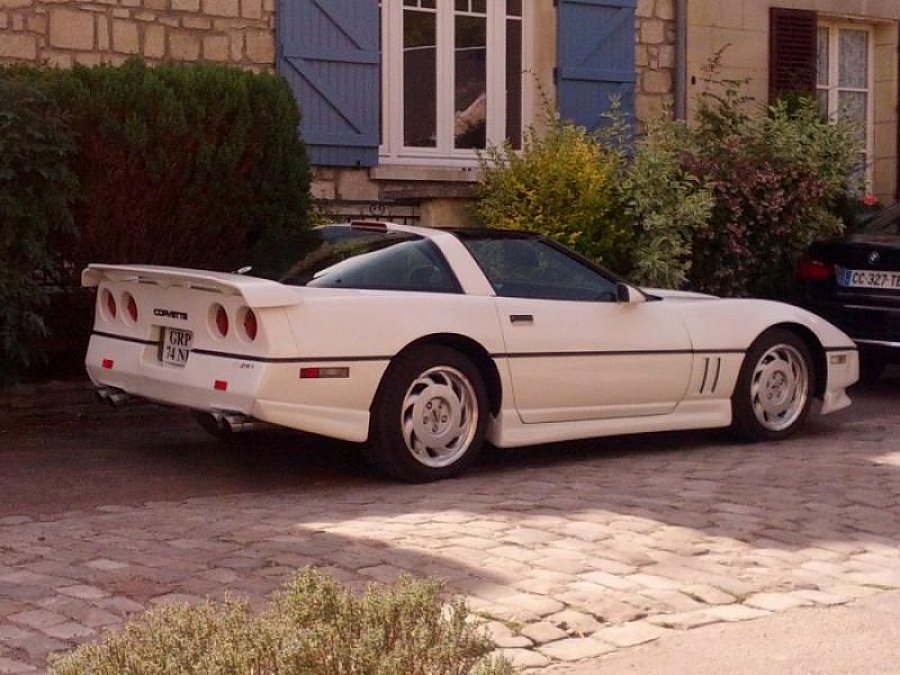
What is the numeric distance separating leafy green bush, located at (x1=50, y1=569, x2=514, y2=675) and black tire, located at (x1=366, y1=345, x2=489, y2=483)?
4132mm

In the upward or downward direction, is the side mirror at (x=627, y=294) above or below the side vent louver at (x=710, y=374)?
above

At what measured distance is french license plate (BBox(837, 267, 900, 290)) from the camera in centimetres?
1143

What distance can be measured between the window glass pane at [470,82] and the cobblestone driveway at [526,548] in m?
6.36

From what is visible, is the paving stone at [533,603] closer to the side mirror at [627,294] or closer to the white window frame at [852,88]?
the side mirror at [627,294]

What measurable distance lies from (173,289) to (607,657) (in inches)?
149

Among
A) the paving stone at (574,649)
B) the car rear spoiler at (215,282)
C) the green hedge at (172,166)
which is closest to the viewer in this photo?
the paving stone at (574,649)

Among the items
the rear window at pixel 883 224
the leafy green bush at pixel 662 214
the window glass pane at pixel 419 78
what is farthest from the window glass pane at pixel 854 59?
the leafy green bush at pixel 662 214

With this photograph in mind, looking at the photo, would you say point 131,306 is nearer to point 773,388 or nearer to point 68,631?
point 68,631

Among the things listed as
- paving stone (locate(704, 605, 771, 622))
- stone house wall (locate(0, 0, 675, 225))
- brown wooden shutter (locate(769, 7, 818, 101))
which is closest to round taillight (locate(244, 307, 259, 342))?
paving stone (locate(704, 605, 771, 622))

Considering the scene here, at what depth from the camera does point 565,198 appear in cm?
1191

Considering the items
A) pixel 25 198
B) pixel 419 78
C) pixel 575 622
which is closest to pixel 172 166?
pixel 25 198

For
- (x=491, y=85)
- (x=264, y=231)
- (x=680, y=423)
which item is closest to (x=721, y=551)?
(x=680, y=423)

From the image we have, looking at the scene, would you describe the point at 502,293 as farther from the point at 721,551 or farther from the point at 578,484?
the point at 721,551

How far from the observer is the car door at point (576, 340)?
838 centimetres
